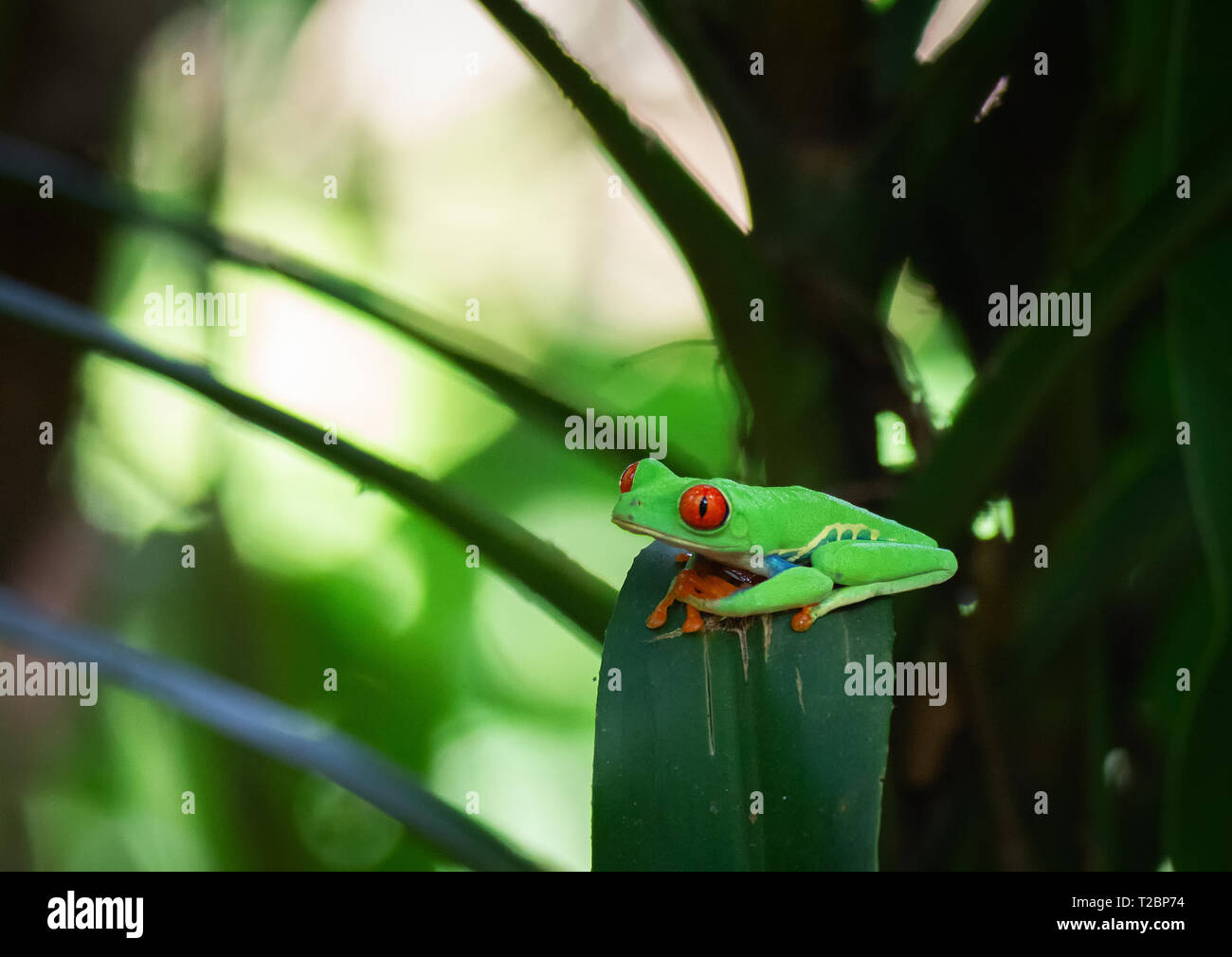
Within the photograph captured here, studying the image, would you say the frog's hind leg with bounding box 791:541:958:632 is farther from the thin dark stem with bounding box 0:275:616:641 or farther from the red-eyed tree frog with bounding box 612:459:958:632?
the thin dark stem with bounding box 0:275:616:641

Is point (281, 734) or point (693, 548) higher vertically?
point (693, 548)

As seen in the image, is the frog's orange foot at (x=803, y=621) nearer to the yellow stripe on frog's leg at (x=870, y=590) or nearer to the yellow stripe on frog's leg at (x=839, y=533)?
the yellow stripe on frog's leg at (x=870, y=590)

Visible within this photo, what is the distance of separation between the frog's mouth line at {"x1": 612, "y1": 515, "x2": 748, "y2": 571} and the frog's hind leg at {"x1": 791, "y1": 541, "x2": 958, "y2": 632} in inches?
2.2

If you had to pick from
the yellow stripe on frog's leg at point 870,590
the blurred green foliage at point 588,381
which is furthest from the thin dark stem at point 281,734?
the yellow stripe on frog's leg at point 870,590

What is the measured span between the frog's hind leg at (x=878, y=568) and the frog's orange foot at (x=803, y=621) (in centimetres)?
2

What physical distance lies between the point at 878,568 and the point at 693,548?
5.0 inches

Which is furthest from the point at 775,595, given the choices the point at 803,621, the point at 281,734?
the point at 281,734

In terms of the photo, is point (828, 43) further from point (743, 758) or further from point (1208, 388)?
point (743, 758)

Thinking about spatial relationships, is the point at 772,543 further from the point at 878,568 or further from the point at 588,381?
the point at 588,381

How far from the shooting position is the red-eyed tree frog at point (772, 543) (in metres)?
0.59

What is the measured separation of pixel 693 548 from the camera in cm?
64

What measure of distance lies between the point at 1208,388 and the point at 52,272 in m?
1.14

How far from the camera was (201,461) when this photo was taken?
1566 mm

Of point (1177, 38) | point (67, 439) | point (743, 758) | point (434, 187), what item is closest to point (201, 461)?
point (67, 439)
